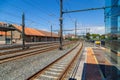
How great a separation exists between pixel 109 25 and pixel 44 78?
22.9 ft

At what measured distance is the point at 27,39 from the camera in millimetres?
56406

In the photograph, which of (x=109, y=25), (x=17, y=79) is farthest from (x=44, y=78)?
(x=109, y=25)

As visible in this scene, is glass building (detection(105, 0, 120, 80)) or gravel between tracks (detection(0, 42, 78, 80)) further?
glass building (detection(105, 0, 120, 80))

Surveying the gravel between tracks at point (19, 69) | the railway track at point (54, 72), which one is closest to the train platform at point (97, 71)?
the railway track at point (54, 72)

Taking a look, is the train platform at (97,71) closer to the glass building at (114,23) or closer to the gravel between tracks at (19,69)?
the glass building at (114,23)

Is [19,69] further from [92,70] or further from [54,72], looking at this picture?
[92,70]

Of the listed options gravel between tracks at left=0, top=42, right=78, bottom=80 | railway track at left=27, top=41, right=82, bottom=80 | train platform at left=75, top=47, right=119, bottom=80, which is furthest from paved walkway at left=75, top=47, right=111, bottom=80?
gravel between tracks at left=0, top=42, right=78, bottom=80

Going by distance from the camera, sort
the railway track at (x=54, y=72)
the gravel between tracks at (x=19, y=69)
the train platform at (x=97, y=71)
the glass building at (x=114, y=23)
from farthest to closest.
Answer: the glass building at (x=114, y=23)
the gravel between tracks at (x=19, y=69)
the train platform at (x=97, y=71)
the railway track at (x=54, y=72)

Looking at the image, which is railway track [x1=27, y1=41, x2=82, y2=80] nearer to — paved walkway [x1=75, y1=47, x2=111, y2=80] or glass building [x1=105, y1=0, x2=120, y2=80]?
paved walkway [x1=75, y1=47, x2=111, y2=80]

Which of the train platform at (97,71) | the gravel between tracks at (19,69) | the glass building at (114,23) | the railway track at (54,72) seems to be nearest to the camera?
the railway track at (54,72)

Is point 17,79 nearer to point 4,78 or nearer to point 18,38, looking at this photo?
point 4,78

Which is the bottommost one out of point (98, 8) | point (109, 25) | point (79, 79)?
point (79, 79)

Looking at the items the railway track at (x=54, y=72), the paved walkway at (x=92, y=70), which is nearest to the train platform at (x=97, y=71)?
the paved walkway at (x=92, y=70)

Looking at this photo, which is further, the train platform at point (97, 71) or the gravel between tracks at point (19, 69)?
the gravel between tracks at point (19, 69)
